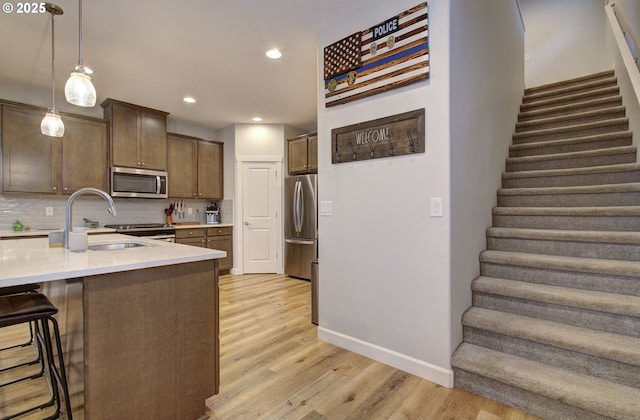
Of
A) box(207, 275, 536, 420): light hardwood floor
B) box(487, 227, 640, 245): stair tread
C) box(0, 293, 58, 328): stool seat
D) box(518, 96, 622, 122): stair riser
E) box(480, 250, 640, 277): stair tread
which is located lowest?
box(207, 275, 536, 420): light hardwood floor

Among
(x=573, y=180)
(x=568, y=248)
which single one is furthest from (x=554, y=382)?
(x=573, y=180)

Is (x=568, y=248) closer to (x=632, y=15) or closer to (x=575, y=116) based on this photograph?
(x=575, y=116)

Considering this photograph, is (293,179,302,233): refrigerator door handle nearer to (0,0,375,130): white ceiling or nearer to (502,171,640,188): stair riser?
(0,0,375,130): white ceiling

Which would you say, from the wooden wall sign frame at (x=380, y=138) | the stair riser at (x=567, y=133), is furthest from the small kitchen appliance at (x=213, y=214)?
the stair riser at (x=567, y=133)

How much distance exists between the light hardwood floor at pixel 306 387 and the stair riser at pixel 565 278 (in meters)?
0.93

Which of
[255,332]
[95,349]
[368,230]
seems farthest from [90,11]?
[255,332]

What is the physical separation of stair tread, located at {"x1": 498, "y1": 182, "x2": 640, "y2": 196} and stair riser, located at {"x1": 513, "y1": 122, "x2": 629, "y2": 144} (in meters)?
0.90

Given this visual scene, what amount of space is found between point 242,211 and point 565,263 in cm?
447

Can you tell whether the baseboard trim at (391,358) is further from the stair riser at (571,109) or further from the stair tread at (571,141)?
the stair riser at (571,109)

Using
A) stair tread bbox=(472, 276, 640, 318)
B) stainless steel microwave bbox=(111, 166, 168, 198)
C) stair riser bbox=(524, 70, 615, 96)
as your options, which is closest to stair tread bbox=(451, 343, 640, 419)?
stair tread bbox=(472, 276, 640, 318)

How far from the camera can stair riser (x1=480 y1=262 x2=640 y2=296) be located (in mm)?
1898

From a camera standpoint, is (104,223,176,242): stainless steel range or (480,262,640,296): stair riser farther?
(104,223,176,242): stainless steel range

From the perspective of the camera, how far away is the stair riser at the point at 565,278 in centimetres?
190

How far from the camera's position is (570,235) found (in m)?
2.22
